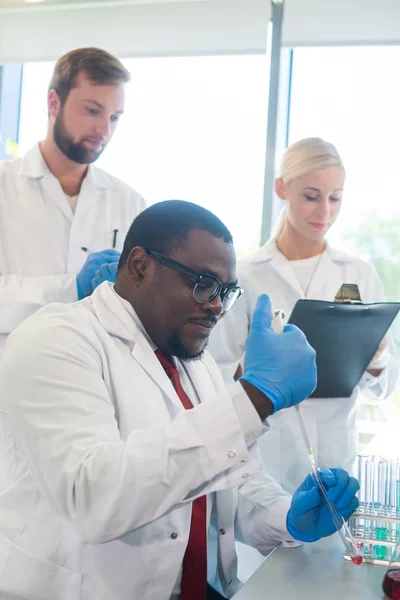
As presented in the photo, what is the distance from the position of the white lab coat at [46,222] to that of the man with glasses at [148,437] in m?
0.86

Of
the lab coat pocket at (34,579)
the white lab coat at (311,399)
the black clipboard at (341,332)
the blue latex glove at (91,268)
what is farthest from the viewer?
the white lab coat at (311,399)


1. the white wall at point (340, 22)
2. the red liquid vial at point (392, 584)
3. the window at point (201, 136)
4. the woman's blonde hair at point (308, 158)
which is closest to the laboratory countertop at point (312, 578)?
the red liquid vial at point (392, 584)

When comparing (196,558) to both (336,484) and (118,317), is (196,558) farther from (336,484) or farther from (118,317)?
(118,317)

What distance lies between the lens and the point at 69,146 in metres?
2.28

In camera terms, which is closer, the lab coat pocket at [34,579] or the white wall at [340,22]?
the lab coat pocket at [34,579]

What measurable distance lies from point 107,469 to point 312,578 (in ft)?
1.23

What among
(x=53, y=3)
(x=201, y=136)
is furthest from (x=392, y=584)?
(x=53, y=3)

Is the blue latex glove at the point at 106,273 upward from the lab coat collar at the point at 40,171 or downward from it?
downward

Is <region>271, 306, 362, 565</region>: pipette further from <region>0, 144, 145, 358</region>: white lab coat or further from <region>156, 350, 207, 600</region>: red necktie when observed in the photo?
<region>0, 144, 145, 358</region>: white lab coat

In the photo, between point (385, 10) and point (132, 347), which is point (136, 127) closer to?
point (385, 10)

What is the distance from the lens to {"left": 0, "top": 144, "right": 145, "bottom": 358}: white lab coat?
7.39ft

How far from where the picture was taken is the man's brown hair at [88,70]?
89.1 inches

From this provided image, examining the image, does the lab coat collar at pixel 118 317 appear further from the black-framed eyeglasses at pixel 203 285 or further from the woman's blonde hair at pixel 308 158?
the woman's blonde hair at pixel 308 158

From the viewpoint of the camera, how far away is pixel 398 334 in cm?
300
